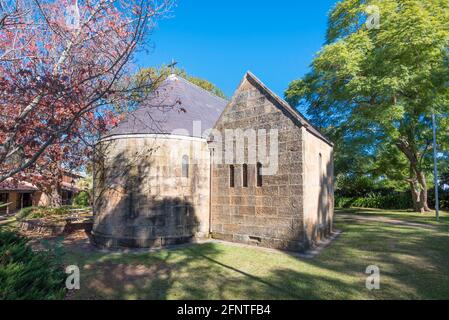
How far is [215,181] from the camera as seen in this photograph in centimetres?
1188

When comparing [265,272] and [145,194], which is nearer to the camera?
[265,272]

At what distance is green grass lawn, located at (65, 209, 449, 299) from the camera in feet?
19.0

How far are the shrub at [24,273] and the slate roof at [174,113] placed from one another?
16.4 ft

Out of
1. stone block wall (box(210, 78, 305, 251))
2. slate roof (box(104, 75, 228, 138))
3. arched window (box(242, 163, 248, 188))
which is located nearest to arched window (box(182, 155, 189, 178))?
slate roof (box(104, 75, 228, 138))

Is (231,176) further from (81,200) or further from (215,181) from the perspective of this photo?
(81,200)

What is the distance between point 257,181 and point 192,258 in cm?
391

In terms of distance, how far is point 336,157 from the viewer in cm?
1886

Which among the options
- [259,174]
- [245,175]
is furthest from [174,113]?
[259,174]

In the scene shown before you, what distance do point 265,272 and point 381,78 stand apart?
1400 cm

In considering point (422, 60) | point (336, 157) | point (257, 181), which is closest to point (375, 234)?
point (257, 181)

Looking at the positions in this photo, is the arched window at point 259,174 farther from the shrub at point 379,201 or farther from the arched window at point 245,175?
the shrub at point 379,201

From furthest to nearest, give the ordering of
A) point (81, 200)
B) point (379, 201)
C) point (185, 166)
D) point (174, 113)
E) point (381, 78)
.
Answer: point (81, 200)
point (379, 201)
point (381, 78)
point (174, 113)
point (185, 166)

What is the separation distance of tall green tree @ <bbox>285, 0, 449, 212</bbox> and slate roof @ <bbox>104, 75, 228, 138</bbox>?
806 centimetres

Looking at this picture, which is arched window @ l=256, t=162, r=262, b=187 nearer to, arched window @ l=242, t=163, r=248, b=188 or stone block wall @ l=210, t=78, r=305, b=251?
stone block wall @ l=210, t=78, r=305, b=251
